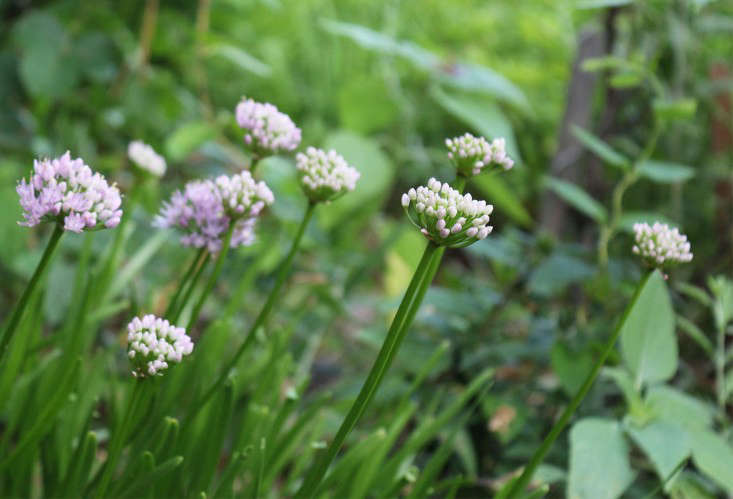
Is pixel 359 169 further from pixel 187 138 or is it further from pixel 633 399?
pixel 633 399

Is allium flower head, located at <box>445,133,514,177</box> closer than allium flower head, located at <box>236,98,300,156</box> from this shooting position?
Yes

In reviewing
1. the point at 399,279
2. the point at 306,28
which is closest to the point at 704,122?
the point at 399,279

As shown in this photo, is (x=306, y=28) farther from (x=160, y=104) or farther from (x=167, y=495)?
(x=167, y=495)

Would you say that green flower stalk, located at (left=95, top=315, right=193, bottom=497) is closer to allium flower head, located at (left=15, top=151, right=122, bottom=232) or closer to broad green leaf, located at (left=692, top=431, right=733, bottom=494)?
allium flower head, located at (left=15, top=151, right=122, bottom=232)

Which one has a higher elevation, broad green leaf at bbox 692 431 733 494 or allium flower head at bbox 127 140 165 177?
allium flower head at bbox 127 140 165 177

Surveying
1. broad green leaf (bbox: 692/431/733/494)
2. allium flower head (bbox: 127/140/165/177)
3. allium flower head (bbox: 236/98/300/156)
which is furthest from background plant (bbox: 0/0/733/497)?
allium flower head (bbox: 236/98/300/156)

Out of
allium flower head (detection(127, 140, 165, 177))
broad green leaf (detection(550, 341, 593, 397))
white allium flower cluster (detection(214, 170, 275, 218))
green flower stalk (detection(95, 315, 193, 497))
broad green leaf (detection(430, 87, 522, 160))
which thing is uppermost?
broad green leaf (detection(430, 87, 522, 160))

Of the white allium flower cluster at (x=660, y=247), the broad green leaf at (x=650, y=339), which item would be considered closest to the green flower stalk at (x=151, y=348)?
the white allium flower cluster at (x=660, y=247)
